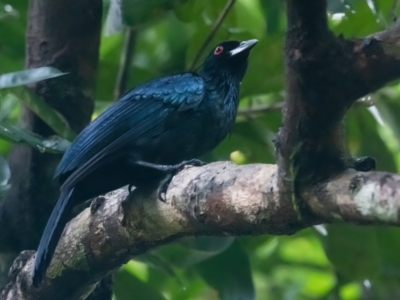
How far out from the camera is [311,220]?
1.78 m

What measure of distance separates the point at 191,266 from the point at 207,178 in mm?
1255

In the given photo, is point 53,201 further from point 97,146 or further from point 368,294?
point 368,294

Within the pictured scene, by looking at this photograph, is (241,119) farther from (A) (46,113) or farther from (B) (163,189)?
(B) (163,189)

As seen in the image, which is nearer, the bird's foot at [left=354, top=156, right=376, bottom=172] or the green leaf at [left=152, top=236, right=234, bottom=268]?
the bird's foot at [left=354, top=156, right=376, bottom=172]

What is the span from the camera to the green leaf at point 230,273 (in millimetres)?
3150

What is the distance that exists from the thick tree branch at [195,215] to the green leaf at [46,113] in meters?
0.36

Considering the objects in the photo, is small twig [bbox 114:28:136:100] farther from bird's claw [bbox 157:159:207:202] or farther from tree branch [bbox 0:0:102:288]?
bird's claw [bbox 157:159:207:202]

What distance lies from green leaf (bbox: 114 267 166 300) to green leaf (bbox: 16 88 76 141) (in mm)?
682

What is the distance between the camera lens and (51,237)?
2607 millimetres

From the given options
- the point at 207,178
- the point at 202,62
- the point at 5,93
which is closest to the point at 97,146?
the point at 5,93

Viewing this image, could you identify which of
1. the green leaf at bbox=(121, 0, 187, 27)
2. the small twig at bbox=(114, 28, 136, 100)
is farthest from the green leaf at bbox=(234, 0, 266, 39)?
the green leaf at bbox=(121, 0, 187, 27)

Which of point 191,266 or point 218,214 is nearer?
point 218,214

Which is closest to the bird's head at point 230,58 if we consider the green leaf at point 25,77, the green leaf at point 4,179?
the green leaf at point 25,77

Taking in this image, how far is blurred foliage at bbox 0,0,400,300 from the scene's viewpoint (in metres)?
3.11
